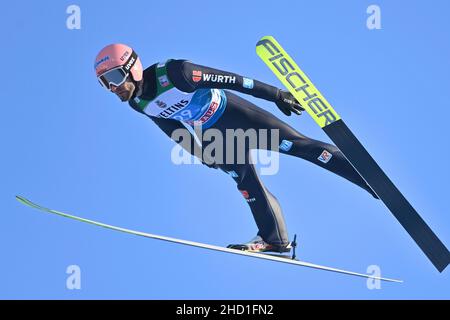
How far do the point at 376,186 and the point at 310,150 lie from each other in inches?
39.3

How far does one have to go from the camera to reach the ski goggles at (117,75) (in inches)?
427

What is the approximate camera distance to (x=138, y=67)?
10.9 meters

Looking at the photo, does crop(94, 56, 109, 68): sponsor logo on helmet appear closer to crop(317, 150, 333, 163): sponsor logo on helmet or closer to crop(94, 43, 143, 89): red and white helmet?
crop(94, 43, 143, 89): red and white helmet

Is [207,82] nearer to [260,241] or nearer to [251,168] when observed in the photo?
[251,168]

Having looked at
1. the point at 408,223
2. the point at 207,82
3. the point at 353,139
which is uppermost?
the point at 207,82

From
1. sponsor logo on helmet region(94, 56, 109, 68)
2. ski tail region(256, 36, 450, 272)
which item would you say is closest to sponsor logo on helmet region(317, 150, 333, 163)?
ski tail region(256, 36, 450, 272)

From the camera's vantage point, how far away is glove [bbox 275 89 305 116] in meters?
11.1

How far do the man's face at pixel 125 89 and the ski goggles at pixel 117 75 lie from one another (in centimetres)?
4

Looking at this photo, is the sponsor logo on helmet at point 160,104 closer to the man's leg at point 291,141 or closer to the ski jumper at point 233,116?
the ski jumper at point 233,116

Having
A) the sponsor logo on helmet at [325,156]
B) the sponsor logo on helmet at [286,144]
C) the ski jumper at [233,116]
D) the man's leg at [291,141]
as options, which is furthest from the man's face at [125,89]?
the sponsor logo on helmet at [325,156]

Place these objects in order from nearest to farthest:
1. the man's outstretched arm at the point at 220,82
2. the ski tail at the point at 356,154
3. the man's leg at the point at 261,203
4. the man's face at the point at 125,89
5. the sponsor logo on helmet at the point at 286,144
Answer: the ski tail at the point at 356,154
the man's outstretched arm at the point at 220,82
the man's face at the point at 125,89
the sponsor logo on helmet at the point at 286,144
the man's leg at the point at 261,203

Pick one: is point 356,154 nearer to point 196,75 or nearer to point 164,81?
point 196,75

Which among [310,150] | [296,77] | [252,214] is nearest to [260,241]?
[252,214]

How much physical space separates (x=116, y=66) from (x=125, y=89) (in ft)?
0.87
